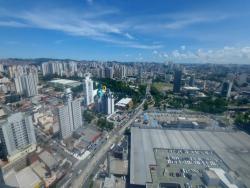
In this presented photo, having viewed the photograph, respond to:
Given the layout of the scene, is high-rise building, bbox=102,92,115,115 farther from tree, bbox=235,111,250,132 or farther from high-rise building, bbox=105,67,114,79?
high-rise building, bbox=105,67,114,79

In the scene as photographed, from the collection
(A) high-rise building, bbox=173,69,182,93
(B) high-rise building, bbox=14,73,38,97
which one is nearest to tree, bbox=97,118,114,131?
(B) high-rise building, bbox=14,73,38,97

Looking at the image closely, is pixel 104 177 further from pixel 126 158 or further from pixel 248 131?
pixel 248 131

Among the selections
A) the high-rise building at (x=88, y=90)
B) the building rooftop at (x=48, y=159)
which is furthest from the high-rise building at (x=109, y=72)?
the building rooftop at (x=48, y=159)

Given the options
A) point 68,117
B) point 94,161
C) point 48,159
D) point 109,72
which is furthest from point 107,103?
point 109,72

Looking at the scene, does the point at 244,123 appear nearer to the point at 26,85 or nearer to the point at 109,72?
the point at 26,85

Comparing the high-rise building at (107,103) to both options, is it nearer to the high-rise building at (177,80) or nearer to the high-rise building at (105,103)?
the high-rise building at (105,103)

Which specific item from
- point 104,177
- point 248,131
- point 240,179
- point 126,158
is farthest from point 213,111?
point 104,177
